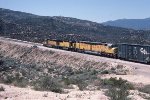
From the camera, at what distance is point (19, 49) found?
4058 inches

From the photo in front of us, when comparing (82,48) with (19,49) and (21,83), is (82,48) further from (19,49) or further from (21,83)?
(21,83)

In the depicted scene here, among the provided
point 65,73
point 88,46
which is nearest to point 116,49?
point 88,46

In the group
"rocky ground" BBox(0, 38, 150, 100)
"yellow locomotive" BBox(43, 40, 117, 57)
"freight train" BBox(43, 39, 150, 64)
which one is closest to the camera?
"rocky ground" BBox(0, 38, 150, 100)

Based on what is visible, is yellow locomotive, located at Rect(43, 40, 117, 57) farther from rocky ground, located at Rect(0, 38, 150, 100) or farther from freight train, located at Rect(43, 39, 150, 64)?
rocky ground, located at Rect(0, 38, 150, 100)

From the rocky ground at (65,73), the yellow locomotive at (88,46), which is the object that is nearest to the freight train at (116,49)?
the yellow locomotive at (88,46)

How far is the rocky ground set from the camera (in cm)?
2759

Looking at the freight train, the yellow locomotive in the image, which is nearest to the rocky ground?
the freight train

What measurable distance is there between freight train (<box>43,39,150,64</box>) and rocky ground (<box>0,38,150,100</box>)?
192 centimetres

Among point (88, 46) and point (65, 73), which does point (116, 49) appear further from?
point (65, 73)

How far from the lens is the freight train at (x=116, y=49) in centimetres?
6017

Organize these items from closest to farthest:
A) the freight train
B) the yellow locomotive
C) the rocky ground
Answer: the rocky ground
the freight train
the yellow locomotive

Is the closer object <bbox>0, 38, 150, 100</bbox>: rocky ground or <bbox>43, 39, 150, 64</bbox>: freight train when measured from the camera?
<bbox>0, 38, 150, 100</bbox>: rocky ground

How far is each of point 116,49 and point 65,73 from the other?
52.7 feet

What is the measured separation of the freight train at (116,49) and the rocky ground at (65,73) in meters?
1.92
